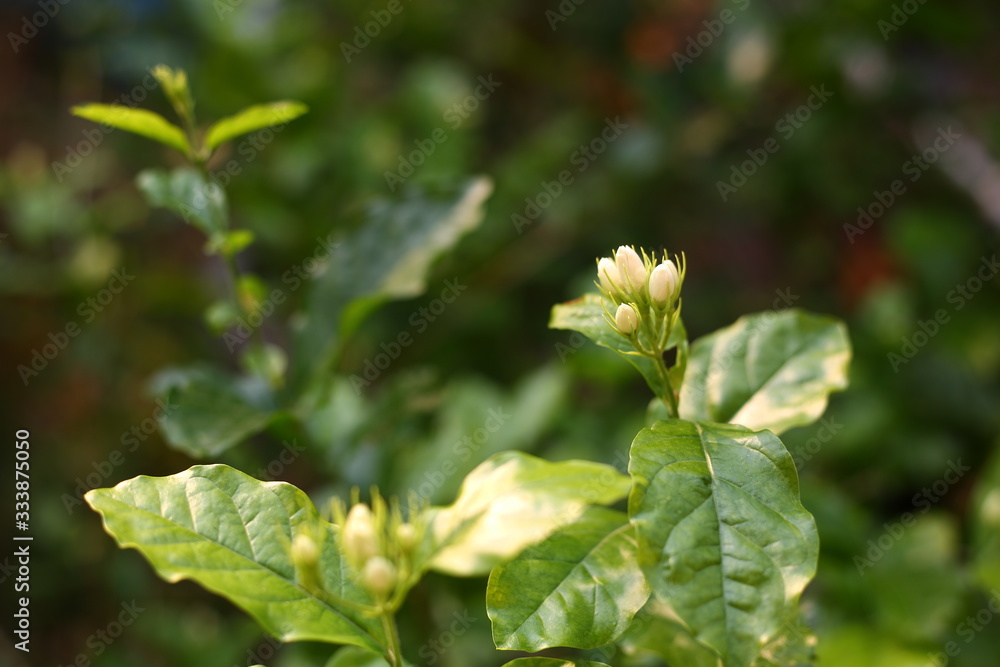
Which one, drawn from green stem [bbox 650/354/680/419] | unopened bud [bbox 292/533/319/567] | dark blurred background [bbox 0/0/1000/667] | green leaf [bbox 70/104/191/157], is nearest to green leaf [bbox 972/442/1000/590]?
dark blurred background [bbox 0/0/1000/667]

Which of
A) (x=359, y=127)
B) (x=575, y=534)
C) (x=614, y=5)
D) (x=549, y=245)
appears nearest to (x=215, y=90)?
(x=359, y=127)

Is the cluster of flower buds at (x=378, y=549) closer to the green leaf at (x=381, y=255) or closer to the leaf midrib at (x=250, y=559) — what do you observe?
the leaf midrib at (x=250, y=559)

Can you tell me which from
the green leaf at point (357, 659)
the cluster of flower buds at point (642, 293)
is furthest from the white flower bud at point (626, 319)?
the green leaf at point (357, 659)

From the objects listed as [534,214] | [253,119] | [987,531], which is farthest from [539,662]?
[534,214]

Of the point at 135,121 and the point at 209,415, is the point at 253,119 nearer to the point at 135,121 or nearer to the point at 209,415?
the point at 135,121

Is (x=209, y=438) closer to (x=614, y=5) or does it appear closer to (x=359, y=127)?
(x=359, y=127)

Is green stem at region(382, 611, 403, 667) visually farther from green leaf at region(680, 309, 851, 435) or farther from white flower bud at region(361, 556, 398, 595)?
green leaf at region(680, 309, 851, 435)
